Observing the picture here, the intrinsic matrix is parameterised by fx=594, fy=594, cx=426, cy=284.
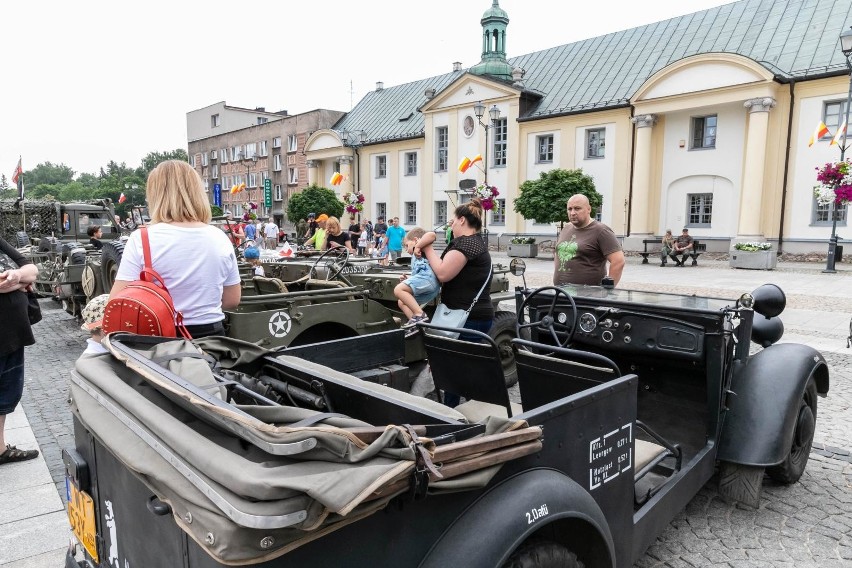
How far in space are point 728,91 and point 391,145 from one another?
69.5 feet

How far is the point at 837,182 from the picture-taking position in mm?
17078

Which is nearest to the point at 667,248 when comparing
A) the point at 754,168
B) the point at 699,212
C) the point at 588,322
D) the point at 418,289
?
the point at 754,168

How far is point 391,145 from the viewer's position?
129ft

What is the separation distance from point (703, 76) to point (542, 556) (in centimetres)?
2685

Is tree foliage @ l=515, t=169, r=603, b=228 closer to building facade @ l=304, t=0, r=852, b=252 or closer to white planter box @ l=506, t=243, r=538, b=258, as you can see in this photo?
white planter box @ l=506, t=243, r=538, b=258

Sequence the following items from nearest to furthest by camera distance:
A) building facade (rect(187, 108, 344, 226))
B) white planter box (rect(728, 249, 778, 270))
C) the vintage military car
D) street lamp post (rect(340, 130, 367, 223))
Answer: the vintage military car, white planter box (rect(728, 249, 778, 270)), street lamp post (rect(340, 130, 367, 223)), building facade (rect(187, 108, 344, 226))

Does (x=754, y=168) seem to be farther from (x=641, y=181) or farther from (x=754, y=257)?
(x=754, y=257)

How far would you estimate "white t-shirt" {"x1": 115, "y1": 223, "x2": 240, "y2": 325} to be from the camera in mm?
2895

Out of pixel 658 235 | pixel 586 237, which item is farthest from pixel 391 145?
pixel 586 237

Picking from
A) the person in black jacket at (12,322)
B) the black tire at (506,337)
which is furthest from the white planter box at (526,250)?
the person in black jacket at (12,322)

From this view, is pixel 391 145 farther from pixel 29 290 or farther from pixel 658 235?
pixel 29 290

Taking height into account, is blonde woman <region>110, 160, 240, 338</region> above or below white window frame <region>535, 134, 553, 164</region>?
below

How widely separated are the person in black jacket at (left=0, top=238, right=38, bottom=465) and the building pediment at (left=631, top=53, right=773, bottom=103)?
84.5 feet

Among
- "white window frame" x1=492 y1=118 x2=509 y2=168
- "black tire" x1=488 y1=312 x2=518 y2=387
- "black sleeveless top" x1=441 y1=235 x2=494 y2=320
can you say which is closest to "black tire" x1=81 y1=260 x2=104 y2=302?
"black tire" x1=488 y1=312 x2=518 y2=387
